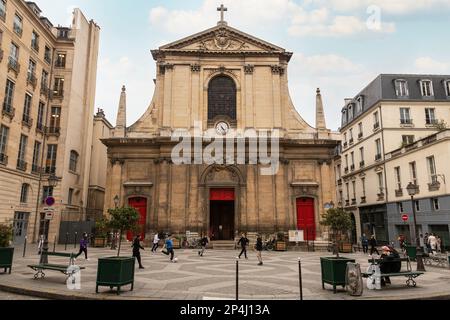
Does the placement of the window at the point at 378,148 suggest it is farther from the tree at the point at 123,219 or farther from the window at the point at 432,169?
the tree at the point at 123,219

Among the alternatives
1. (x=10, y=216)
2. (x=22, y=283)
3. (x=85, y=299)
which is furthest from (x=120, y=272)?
(x=10, y=216)

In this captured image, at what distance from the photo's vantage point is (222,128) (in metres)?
29.2

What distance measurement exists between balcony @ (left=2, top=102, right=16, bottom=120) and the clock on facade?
1566cm

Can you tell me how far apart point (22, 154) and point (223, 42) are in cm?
1940

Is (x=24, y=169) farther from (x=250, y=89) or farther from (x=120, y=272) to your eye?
(x=120, y=272)

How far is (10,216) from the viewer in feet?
80.0

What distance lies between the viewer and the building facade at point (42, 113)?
2423cm

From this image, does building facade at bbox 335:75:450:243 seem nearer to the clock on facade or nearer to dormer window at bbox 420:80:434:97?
dormer window at bbox 420:80:434:97

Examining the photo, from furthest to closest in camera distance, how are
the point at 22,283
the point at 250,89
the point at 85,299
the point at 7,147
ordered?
1. the point at 250,89
2. the point at 7,147
3. the point at 22,283
4. the point at 85,299

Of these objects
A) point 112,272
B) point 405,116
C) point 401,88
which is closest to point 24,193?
point 112,272

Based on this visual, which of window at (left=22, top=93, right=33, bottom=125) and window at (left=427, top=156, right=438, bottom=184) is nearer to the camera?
window at (left=427, top=156, right=438, bottom=184)

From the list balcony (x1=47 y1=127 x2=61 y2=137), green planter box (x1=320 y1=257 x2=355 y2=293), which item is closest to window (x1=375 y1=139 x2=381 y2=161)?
green planter box (x1=320 y1=257 x2=355 y2=293)

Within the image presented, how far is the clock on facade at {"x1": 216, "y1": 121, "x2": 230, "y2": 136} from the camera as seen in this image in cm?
2895

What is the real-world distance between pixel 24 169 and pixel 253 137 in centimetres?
1846
